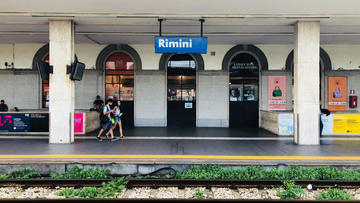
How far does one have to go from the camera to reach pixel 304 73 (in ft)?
29.0

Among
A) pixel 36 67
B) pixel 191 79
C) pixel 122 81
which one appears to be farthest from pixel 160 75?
pixel 36 67

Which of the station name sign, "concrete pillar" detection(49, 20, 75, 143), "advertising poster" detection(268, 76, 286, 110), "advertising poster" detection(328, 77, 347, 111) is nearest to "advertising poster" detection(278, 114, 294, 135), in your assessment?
"advertising poster" detection(268, 76, 286, 110)

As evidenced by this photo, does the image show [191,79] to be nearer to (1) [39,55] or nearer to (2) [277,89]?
(2) [277,89]

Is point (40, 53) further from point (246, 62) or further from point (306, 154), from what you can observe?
point (306, 154)

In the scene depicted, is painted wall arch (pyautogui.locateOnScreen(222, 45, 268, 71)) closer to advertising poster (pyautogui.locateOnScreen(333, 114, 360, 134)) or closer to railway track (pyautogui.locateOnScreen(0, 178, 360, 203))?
advertising poster (pyautogui.locateOnScreen(333, 114, 360, 134))

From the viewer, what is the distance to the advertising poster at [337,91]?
43.2ft

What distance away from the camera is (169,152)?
24.2 feet

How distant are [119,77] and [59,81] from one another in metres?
4.84

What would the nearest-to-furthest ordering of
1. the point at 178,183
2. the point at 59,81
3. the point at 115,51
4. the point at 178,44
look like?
the point at 178,183
the point at 178,44
the point at 59,81
the point at 115,51

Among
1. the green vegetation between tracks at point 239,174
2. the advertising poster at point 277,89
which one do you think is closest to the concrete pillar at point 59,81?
the green vegetation between tracks at point 239,174

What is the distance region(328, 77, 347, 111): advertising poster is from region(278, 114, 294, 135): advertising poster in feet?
13.0

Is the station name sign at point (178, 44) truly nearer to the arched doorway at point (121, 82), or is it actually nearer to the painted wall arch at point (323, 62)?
the arched doorway at point (121, 82)

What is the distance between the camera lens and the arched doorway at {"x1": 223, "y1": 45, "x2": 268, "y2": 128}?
1347cm

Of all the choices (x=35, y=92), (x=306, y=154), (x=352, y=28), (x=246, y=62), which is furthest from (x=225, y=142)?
(x=35, y=92)
